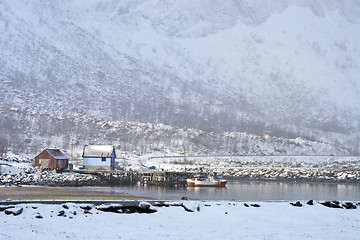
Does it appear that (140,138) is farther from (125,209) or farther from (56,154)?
(125,209)

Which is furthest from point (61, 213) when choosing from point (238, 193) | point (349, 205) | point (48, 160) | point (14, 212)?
point (48, 160)

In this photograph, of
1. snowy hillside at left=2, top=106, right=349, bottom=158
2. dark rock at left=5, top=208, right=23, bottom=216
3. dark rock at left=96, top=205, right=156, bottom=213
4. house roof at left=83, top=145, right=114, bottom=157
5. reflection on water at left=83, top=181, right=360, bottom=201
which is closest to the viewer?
dark rock at left=5, top=208, right=23, bottom=216

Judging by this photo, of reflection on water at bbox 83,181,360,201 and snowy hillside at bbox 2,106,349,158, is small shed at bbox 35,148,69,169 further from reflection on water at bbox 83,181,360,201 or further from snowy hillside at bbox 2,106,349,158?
snowy hillside at bbox 2,106,349,158

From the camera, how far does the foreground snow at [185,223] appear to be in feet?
83.9

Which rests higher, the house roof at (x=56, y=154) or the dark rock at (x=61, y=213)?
the house roof at (x=56, y=154)

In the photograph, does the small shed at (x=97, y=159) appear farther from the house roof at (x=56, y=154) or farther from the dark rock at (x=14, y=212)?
the dark rock at (x=14, y=212)

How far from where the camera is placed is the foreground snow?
2556 centimetres

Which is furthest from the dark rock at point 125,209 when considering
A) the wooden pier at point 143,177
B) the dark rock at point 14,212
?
the wooden pier at point 143,177

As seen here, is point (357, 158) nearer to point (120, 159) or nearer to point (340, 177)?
point (340, 177)

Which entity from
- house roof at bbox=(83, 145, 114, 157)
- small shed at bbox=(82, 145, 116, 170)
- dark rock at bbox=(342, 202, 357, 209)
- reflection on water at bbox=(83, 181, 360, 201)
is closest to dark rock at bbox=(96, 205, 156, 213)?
dark rock at bbox=(342, 202, 357, 209)

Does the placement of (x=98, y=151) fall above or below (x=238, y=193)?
above

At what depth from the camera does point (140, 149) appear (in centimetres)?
14562

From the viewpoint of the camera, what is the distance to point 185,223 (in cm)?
2900

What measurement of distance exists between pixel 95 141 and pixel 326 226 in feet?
433
